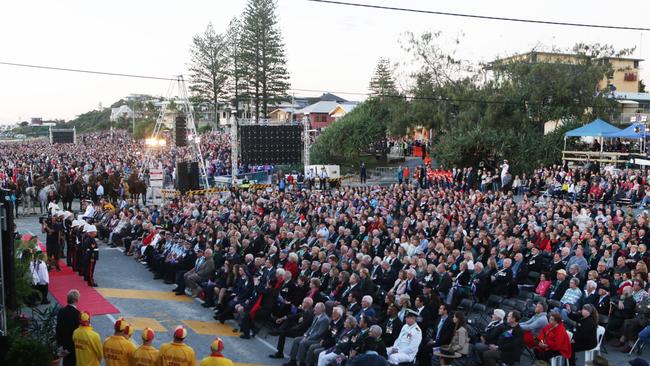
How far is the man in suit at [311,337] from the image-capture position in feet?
29.1

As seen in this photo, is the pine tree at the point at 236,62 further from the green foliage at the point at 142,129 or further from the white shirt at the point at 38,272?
the white shirt at the point at 38,272

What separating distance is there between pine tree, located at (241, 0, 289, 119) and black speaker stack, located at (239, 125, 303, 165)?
26833 millimetres

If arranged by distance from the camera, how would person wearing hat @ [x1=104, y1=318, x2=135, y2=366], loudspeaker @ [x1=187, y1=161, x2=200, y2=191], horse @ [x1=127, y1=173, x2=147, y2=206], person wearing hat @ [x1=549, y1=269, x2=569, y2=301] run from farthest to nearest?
loudspeaker @ [x1=187, y1=161, x2=200, y2=191] < horse @ [x1=127, y1=173, x2=147, y2=206] < person wearing hat @ [x1=549, y1=269, x2=569, y2=301] < person wearing hat @ [x1=104, y1=318, x2=135, y2=366]

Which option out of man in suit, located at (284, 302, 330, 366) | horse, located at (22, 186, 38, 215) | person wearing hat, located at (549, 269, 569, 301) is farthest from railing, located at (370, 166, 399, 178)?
man in suit, located at (284, 302, 330, 366)

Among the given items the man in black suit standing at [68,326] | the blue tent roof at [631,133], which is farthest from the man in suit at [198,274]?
the blue tent roof at [631,133]

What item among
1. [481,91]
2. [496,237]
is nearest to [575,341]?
[496,237]

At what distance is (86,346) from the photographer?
6809 millimetres

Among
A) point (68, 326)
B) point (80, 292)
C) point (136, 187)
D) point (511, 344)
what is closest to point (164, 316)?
point (80, 292)

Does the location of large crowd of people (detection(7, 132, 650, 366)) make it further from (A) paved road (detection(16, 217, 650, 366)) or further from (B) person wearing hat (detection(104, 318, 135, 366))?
(B) person wearing hat (detection(104, 318, 135, 366))

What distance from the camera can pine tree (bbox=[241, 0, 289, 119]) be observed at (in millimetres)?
56438

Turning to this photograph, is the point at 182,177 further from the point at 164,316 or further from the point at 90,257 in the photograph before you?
the point at 164,316

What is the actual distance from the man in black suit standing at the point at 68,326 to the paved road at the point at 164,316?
7.42ft

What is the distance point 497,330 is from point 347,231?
7272mm

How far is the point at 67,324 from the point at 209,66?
59.9 metres
